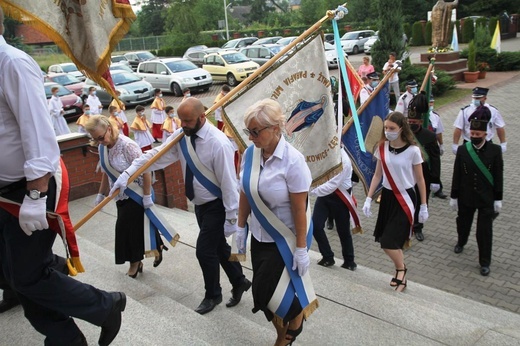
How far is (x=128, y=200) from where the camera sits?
5332mm

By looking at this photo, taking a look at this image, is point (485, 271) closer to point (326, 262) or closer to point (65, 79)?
point (326, 262)

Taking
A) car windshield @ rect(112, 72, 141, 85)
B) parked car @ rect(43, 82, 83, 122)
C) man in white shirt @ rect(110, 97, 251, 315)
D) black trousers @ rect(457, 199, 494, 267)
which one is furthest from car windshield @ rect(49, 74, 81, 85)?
black trousers @ rect(457, 199, 494, 267)

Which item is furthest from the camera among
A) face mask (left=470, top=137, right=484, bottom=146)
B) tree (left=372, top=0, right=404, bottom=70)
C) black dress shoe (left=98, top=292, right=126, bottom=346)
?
tree (left=372, top=0, right=404, bottom=70)

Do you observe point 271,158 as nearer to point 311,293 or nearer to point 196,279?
point 311,293

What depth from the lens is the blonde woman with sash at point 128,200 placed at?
16.9ft

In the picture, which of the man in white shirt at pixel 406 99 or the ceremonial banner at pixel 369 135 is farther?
the man in white shirt at pixel 406 99

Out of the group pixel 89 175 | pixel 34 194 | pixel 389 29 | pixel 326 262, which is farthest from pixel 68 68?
pixel 34 194

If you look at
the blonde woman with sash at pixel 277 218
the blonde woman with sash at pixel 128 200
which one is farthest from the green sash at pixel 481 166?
the blonde woman with sash at pixel 128 200

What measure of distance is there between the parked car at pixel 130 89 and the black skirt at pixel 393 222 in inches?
→ 708

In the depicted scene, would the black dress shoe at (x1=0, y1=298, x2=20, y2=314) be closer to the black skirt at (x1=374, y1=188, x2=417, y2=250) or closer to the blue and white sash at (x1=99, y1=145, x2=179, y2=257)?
the blue and white sash at (x1=99, y1=145, x2=179, y2=257)

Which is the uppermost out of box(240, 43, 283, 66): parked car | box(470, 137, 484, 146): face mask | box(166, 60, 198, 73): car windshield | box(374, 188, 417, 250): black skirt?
box(240, 43, 283, 66): parked car

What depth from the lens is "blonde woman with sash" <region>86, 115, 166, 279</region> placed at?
5.14m

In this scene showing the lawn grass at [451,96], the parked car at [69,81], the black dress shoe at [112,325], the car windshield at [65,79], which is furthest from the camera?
the car windshield at [65,79]

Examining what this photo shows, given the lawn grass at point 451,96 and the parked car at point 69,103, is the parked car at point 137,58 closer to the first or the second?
the parked car at point 69,103
